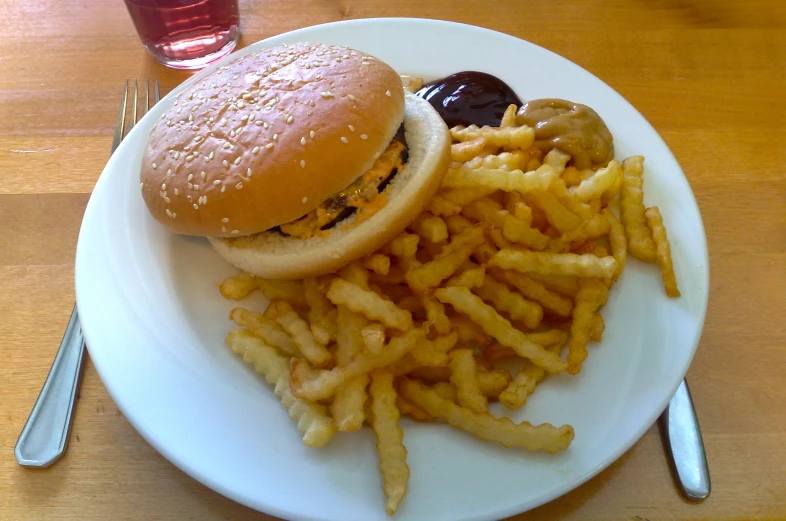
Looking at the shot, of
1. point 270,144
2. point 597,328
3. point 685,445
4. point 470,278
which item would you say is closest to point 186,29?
point 270,144

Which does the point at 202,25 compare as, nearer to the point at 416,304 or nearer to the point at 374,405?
the point at 416,304

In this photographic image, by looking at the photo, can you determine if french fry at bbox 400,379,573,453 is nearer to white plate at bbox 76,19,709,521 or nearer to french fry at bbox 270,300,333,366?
white plate at bbox 76,19,709,521

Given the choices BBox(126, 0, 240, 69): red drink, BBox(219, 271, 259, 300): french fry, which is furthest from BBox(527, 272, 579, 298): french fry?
BBox(126, 0, 240, 69): red drink

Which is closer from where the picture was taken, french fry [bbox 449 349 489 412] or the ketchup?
french fry [bbox 449 349 489 412]

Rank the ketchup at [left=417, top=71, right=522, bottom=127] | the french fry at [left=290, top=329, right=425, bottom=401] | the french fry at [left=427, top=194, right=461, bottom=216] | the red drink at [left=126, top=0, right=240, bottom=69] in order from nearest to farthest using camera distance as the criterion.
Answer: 1. the french fry at [left=290, top=329, right=425, bottom=401]
2. the french fry at [left=427, top=194, right=461, bottom=216]
3. the ketchup at [left=417, top=71, right=522, bottom=127]
4. the red drink at [left=126, top=0, right=240, bottom=69]

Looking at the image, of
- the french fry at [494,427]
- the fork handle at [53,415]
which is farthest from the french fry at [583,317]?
the fork handle at [53,415]

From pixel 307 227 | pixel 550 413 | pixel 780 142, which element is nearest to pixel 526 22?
pixel 780 142
